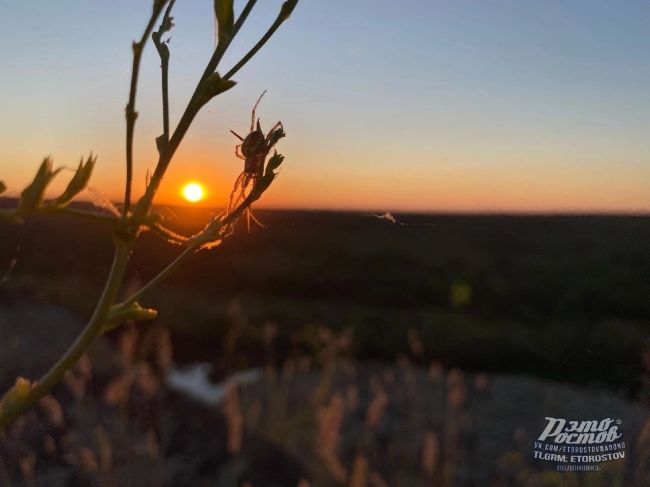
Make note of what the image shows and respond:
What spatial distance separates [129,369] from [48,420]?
846 mm

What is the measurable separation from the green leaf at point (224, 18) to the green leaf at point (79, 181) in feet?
0.29

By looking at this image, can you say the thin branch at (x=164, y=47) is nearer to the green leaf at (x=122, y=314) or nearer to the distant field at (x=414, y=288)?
the green leaf at (x=122, y=314)

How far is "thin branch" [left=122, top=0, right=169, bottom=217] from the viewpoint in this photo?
394 mm

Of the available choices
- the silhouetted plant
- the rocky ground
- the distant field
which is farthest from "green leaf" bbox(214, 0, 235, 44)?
the distant field

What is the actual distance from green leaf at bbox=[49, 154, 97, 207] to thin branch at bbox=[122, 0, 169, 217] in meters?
0.02

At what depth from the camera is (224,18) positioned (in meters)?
0.43

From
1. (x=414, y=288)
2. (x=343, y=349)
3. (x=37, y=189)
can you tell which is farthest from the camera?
(x=414, y=288)

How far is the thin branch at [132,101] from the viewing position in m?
0.39

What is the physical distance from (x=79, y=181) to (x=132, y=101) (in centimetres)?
5

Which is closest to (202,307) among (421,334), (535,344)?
(421,334)

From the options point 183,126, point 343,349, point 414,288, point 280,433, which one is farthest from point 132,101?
point 414,288

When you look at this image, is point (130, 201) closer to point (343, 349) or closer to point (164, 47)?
point (164, 47)

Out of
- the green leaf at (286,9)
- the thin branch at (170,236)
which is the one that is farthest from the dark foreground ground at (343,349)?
the green leaf at (286,9)

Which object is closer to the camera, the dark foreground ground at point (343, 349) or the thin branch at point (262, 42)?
the thin branch at point (262, 42)
